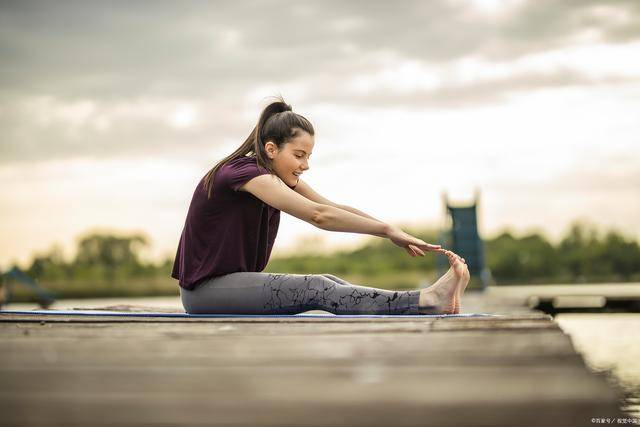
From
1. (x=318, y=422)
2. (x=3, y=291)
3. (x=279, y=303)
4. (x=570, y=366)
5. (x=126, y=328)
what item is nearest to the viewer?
(x=318, y=422)

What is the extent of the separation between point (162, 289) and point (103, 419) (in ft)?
124

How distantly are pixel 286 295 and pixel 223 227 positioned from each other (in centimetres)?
34

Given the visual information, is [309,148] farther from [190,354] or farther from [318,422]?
[318,422]

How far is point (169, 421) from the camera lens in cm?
155

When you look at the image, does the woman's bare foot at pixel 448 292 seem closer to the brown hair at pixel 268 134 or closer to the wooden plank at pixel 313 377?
the wooden plank at pixel 313 377

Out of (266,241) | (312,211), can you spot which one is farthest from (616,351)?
(312,211)

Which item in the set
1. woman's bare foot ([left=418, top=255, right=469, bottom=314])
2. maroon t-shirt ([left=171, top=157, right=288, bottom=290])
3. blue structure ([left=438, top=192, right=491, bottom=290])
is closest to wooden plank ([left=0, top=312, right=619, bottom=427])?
woman's bare foot ([left=418, top=255, right=469, bottom=314])

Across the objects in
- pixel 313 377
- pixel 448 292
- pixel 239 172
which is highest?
pixel 239 172

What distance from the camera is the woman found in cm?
250

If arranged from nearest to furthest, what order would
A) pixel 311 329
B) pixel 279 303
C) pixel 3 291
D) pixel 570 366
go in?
pixel 570 366 < pixel 311 329 < pixel 279 303 < pixel 3 291

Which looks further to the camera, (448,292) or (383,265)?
(383,265)

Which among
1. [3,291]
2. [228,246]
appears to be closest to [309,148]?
[228,246]

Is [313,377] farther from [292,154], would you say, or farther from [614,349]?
[614,349]

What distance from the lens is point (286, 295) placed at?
2.61 metres
